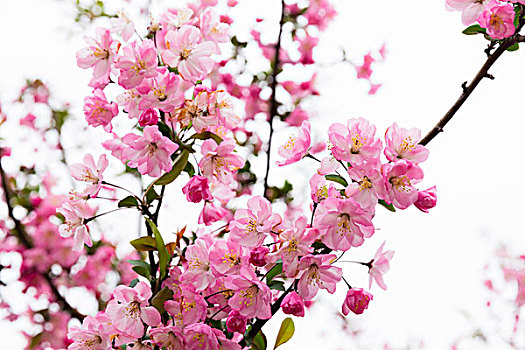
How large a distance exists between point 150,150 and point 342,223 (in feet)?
1.00

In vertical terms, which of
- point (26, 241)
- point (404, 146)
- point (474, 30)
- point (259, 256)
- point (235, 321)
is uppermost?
point (474, 30)

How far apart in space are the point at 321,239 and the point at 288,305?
0.36 ft

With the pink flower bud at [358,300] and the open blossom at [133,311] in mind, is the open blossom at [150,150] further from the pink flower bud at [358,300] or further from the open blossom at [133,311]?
the pink flower bud at [358,300]

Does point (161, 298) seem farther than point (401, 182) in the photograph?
Yes

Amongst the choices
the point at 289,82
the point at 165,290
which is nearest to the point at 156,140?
the point at 165,290

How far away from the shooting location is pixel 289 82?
186 centimetres

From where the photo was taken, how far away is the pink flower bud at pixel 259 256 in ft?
2.30

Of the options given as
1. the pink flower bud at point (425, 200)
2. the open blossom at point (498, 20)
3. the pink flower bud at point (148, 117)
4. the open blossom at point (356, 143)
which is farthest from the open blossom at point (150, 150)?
the open blossom at point (498, 20)

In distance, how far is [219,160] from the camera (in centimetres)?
84

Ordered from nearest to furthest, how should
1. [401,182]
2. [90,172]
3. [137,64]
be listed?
[401,182]
[137,64]
[90,172]

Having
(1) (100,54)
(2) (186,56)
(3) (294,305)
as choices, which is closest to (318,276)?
(3) (294,305)

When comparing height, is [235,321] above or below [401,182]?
below

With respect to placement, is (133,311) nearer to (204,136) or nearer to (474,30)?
(204,136)

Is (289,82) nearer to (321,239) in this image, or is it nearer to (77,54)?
(77,54)
